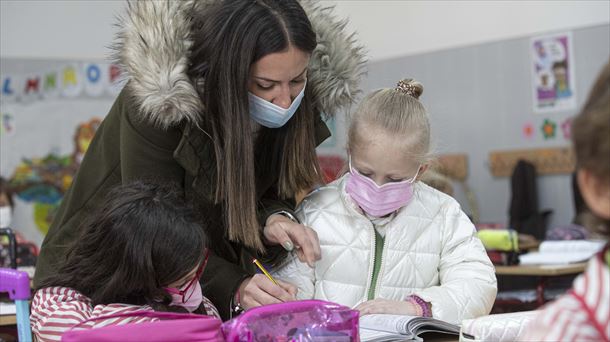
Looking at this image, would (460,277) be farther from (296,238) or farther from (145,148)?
(145,148)

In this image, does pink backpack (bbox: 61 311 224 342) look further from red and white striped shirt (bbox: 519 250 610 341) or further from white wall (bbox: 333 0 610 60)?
white wall (bbox: 333 0 610 60)

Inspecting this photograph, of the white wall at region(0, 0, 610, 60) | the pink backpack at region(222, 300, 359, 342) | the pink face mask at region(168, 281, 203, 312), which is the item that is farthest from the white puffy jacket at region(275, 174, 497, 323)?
the white wall at region(0, 0, 610, 60)

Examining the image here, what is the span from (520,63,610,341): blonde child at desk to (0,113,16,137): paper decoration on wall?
600cm

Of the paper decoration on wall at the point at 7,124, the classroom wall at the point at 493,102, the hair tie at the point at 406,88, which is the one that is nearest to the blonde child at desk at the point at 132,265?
the hair tie at the point at 406,88

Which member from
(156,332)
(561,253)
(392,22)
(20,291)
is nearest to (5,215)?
(561,253)

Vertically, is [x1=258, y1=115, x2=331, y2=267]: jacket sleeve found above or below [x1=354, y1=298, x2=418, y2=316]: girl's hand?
above

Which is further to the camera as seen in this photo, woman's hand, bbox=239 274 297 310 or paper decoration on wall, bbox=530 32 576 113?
paper decoration on wall, bbox=530 32 576 113

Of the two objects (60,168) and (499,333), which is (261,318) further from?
(60,168)

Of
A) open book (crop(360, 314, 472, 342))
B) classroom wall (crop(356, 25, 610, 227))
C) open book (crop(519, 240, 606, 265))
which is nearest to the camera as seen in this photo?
open book (crop(360, 314, 472, 342))

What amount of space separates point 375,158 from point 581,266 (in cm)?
208

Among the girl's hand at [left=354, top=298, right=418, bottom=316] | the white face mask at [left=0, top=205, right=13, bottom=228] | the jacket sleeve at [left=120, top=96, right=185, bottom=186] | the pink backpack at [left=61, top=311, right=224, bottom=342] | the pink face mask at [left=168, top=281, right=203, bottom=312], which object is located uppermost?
the jacket sleeve at [left=120, top=96, right=185, bottom=186]

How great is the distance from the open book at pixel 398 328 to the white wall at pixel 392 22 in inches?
174

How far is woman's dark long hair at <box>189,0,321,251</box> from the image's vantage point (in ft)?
5.49

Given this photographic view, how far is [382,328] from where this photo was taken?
140 cm
